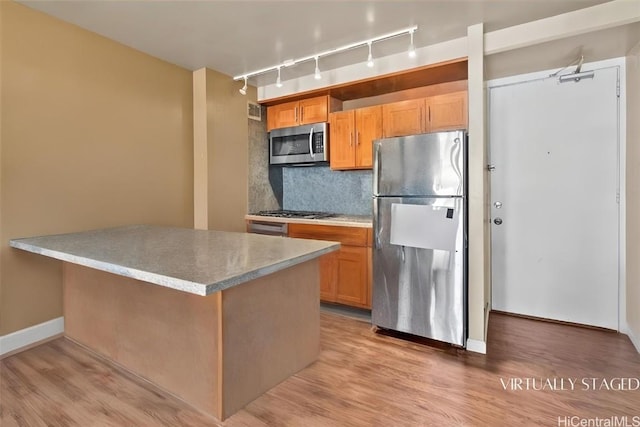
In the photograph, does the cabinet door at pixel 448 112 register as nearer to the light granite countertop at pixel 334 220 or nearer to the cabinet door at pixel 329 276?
the light granite countertop at pixel 334 220

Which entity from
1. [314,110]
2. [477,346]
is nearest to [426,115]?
[314,110]

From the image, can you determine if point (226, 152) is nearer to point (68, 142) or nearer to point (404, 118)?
point (68, 142)

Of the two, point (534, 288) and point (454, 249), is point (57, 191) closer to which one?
point (454, 249)

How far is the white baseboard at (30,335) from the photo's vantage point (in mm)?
2352

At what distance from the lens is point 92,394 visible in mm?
1912

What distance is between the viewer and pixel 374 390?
1967 millimetres

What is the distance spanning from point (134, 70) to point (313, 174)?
2078 mm

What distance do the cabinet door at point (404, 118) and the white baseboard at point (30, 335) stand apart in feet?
10.4

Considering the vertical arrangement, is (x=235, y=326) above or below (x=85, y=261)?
below

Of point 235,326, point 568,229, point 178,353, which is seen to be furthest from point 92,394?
point 568,229

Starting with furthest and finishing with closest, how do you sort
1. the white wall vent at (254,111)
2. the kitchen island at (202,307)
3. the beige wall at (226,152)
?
the white wall vent at (254,111)
the beige wall at (226,152)
the kitchen island at (202,307)

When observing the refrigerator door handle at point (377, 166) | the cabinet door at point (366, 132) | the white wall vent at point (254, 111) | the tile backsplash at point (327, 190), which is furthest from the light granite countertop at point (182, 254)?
the white wall vent at point (254, 111)

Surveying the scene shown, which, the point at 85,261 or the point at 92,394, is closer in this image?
the point at 85,261

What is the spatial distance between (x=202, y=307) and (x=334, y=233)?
1741mm
